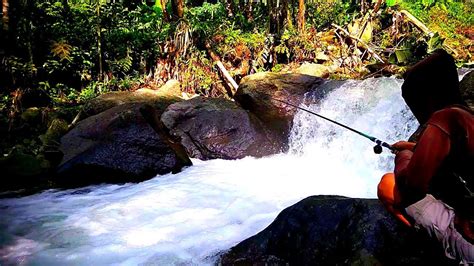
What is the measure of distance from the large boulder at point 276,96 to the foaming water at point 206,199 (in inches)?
12.5

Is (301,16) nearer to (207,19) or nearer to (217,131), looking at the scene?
(207,19)

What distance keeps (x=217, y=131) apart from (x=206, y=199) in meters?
2.79

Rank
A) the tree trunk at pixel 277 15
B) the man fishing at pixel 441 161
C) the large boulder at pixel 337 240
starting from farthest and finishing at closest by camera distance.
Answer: the tree trunk at pixel 277 15 < the large boulder at pixel 337 240 < the man fishing at pixel 441 161

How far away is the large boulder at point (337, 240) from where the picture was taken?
8.83ft

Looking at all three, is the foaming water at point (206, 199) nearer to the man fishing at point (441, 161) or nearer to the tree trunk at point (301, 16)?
the man fishing at point (441, 161)

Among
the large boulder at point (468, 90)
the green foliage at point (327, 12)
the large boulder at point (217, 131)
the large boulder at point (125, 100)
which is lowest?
the large boulder at point (217, 131)

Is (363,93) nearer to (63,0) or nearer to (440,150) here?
(440,150)

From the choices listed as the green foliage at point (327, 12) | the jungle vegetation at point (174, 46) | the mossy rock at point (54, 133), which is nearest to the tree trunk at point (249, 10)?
the jungle vegetation at point (174, 46)

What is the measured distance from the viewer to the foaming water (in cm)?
424

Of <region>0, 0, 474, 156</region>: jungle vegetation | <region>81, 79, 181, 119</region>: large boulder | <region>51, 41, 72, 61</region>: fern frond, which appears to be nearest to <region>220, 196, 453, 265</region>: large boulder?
<region>0, 0, 474, 156</region>: jungle vegetation

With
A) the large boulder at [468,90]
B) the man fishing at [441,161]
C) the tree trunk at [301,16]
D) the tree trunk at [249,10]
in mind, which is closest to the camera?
the man fishing at [441,161]

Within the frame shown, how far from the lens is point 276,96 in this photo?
30.1ft

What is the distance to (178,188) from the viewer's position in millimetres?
6387

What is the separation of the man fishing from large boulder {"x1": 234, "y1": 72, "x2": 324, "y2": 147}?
21.5ft
